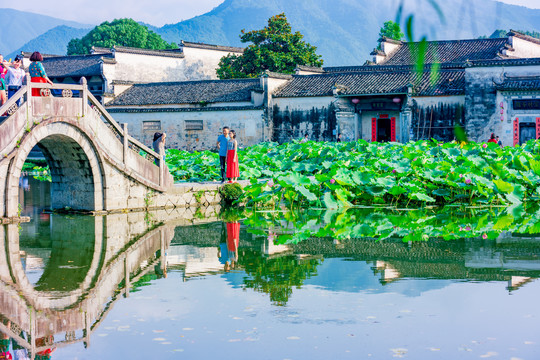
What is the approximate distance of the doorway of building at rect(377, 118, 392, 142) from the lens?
2867 centimetres

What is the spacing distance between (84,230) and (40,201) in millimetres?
4949

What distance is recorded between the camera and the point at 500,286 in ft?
22.1

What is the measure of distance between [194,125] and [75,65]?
9.42 m

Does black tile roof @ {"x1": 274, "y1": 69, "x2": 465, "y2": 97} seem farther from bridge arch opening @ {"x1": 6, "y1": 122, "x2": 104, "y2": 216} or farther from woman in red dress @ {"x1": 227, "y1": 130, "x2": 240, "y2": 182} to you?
bridge arch opening @ {"x1": 6, "y1": 122, "x2": 104, "y2": 216}

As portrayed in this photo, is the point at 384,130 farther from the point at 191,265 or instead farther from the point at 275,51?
the point at 191,265

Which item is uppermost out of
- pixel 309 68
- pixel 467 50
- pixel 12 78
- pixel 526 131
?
pixel 467 50

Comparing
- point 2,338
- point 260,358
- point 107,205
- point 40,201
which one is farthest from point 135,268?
point 40,201

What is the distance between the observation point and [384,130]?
28766mm

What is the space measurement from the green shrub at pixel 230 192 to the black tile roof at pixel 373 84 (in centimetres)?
1301

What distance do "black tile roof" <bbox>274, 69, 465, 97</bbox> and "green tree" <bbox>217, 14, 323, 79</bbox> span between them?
463 centimetres

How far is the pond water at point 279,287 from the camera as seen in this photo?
5.06m

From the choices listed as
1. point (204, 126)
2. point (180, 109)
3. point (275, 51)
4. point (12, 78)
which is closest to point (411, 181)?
point (12, 78)

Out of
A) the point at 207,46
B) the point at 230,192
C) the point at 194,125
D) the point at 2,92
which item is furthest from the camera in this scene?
the point at 207,46

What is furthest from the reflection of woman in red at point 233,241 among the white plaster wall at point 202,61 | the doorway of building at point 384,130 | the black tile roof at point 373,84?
the white plaster wall at point 202,61
